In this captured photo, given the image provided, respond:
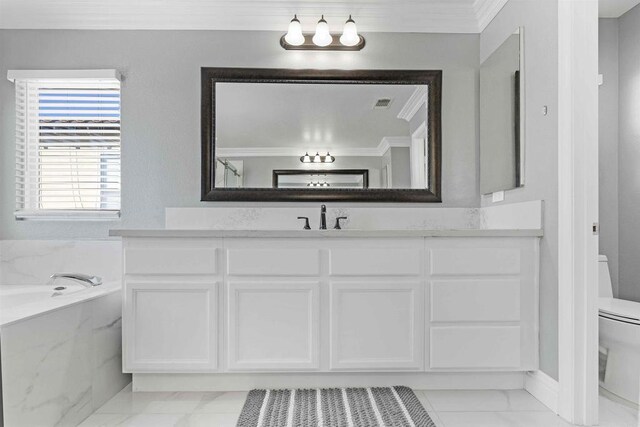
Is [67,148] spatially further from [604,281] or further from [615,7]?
[615,7]

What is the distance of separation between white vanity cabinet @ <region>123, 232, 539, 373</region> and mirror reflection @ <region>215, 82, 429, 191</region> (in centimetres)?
73

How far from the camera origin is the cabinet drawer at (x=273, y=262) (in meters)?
2.24

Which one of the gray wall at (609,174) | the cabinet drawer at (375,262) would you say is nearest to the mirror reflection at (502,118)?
the cabinet drawer at (375,262)

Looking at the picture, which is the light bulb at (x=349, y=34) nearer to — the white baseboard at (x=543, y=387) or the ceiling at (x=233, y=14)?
the ceiling at (x=233, y=14)

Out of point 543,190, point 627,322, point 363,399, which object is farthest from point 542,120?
point 363,399

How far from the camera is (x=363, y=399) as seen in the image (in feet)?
7.11

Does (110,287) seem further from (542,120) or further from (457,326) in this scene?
(542,120)

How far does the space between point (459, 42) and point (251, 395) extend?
2421 millimetres

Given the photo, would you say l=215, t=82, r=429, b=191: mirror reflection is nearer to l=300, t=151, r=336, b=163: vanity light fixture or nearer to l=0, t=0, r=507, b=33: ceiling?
l=300, t=151, r=336, b=163: vanity light fixture

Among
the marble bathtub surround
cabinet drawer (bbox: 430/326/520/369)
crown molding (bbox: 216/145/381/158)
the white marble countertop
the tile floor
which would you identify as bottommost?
the tile floor

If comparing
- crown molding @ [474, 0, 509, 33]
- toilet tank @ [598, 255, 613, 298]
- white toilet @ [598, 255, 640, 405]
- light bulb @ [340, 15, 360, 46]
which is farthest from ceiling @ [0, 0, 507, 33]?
white toilet @ [598, 255, 640, 405]

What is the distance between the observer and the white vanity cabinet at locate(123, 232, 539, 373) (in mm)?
2230

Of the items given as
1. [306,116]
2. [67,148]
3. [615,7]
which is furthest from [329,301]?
[615,7]

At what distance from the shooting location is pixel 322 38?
274 centimetres
